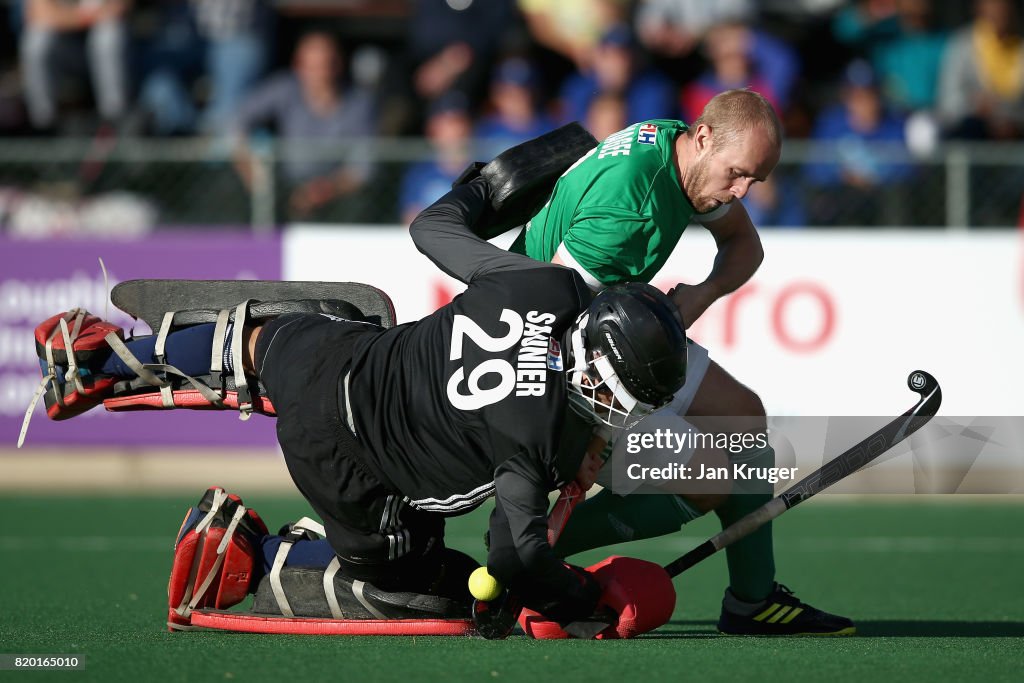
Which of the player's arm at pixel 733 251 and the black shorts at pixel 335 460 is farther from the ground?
the player's arm at pixel 733 251

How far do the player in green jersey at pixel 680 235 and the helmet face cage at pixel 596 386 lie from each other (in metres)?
0.56

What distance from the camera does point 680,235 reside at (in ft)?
15.4

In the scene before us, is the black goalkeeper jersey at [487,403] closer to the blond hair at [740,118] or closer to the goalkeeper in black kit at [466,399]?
the goalkeeper in black kit at [466,399]

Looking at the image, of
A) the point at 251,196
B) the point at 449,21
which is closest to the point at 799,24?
the point at 449,21

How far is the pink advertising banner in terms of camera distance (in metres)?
9.00

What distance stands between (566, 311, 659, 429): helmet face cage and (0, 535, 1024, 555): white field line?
10.5ft

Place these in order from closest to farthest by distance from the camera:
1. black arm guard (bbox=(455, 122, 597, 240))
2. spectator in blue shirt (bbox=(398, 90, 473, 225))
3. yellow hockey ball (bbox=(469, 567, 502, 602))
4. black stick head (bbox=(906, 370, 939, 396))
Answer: yellow hockey ball (bbox=(469, 567, 502, 602))
black stick head (bbox=(906, 370, 939, 396))
black arm guard (bbox=(455, 122, 597, 240))
spectator in blue shirt (bbox=(398, 90, 473, 225))

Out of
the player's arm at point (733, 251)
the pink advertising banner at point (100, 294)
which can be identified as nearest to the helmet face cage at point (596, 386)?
the player's arm at point (733, 251)

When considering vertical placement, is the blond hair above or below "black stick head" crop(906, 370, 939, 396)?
Answer: above

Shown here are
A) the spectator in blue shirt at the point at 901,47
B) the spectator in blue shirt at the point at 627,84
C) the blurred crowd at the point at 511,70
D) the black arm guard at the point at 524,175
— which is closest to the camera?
the black arm guard at the point at 524,175

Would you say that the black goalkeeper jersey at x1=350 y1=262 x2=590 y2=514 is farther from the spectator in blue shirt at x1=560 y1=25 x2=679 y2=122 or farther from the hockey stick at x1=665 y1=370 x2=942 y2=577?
the spectator in blue shirt at x1=560 y1=25 x2=679 y2=122

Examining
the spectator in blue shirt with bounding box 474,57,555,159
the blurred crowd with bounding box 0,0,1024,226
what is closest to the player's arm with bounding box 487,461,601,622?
the blurred crowd with bounding box 0,0,1024,226

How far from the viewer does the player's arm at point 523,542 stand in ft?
13.0

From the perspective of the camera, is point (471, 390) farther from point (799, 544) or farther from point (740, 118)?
point (799, 544)
